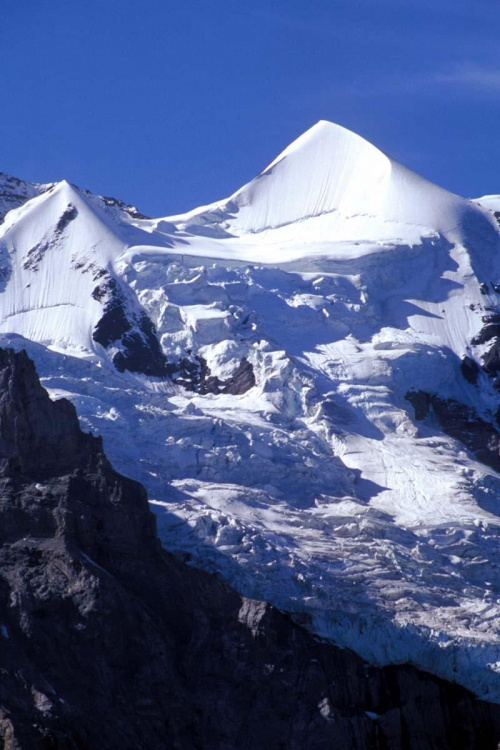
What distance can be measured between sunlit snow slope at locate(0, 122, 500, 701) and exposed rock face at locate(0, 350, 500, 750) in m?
3.47

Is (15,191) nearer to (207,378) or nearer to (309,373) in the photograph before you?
(207,378)

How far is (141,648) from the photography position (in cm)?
9100

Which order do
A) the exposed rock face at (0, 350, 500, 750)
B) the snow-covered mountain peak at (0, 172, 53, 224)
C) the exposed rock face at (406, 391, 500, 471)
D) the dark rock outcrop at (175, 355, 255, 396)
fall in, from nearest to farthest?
the exposed rock face at (0, 350, 500, 750)
the exposed rock face at (406, 391, 500, 471)
the dark rock outcrop at (175, 355, 255, 396)
the snow-covered mountain peak at (0, 172, 53, 224)

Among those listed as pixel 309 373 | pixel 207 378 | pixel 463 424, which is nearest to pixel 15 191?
pixel 207 378

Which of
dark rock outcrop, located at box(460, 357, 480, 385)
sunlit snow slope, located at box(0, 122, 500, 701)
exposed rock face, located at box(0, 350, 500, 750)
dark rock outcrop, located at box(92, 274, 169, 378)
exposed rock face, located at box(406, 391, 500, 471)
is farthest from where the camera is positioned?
dark rock outcrop, located at box(460, 357, 480, 385)

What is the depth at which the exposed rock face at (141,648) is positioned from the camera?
87.1 m

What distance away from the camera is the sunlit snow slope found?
337 ft

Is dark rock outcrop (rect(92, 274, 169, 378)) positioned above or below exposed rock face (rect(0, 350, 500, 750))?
above

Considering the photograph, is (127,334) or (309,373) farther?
(127,334)

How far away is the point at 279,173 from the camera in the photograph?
6870 inches

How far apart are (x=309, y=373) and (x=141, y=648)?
43.1m

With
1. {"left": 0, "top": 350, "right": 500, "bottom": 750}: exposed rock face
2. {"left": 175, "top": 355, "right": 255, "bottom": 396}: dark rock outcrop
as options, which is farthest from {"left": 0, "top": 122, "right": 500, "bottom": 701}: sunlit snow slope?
{"left": 0, "top": 350, "right": 500, "bottom": 750}: exposed rock face

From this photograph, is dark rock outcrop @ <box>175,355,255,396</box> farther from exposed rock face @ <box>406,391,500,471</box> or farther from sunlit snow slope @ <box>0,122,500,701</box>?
exposed rock face @ <box>406,391,500,471</box>

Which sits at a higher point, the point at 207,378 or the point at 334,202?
the point at 334,202
